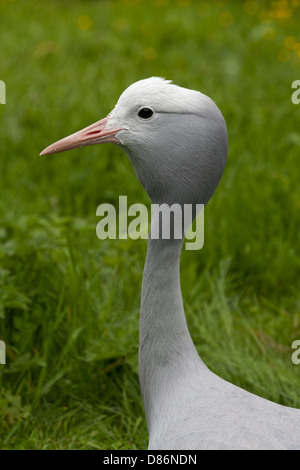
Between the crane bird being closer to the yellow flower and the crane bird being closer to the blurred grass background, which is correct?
the blurred grass background

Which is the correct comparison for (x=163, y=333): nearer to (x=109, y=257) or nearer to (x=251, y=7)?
(x=109, y=257)

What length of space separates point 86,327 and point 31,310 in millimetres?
247

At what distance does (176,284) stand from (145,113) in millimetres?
483

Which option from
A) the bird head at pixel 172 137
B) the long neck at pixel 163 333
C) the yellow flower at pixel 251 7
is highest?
the yellow flower at pixel 251 7

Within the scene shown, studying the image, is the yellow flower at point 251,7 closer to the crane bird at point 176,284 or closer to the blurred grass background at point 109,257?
the blurred grass background at point 109,257

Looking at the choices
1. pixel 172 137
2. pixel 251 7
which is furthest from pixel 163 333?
pixel 251 7

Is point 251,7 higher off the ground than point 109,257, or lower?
higher

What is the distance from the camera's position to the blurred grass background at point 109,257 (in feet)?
8.58

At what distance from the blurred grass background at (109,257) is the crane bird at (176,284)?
0.64 m

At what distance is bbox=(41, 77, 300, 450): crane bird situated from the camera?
5.65 ft

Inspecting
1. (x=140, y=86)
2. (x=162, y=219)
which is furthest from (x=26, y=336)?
(x=140, y=86)

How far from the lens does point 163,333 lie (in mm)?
1908

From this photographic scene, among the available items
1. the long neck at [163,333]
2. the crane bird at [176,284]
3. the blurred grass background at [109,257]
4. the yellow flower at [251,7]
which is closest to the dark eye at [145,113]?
the crane bird at [176,284]
